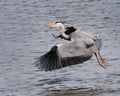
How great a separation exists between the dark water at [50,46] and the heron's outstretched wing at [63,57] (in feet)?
1.62

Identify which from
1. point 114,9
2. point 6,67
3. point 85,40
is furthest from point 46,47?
point 114,9

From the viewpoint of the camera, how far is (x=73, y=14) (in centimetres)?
1537

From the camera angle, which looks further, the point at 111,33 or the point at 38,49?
the point at 111,33

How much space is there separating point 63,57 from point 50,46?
9.47ft

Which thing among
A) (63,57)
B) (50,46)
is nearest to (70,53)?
(63,57)

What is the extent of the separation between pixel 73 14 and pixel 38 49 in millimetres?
3427

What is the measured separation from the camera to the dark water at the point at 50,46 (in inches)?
382

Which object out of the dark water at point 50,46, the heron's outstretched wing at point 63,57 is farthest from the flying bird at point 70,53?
the dark water at point 50,46

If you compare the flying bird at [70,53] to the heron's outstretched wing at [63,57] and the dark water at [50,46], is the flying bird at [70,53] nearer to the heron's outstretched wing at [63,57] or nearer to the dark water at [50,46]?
the heron's outstretched wing at [63,57]

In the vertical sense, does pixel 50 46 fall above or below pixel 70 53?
below

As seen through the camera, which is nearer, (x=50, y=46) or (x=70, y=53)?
(x=70, y=53)

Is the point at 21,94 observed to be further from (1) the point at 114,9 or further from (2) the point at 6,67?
(1) the point at 114,9

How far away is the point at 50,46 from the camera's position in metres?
12.3

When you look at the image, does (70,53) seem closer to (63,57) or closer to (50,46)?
(63,57)
